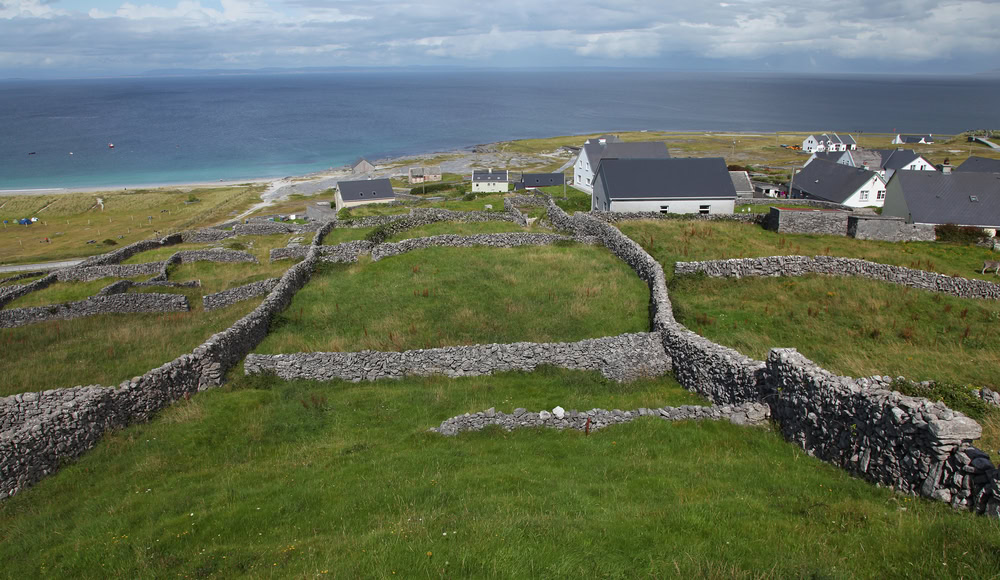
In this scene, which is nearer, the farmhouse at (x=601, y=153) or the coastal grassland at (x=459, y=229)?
the coastal grassland at (x=459, y=229)

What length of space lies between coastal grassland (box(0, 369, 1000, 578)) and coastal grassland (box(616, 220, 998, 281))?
48.7 ft

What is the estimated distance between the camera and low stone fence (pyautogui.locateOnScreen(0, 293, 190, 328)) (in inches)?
1129

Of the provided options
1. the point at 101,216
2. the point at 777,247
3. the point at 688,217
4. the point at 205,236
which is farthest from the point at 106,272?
the point at 101,216

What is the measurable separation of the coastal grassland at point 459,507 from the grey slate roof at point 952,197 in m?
37.8

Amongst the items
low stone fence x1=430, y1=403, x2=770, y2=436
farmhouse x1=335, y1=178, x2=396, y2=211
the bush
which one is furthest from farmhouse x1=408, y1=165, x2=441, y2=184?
low stone fence x1=430, y1=403, x2=770, y2=436

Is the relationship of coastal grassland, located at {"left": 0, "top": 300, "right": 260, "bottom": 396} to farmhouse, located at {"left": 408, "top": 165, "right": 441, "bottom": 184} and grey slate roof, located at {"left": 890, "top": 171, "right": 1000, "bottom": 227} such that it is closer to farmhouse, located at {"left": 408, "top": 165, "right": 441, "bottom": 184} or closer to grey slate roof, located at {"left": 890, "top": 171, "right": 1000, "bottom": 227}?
grey slate roof, located at {"left": 890, "top": 171, "right": 1000, "bottom": 227}

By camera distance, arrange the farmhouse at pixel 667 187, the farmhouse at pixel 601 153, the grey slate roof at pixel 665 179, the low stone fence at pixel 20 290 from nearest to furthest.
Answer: the low stone fence at pixel 20 290, the farmhouse at pixel 667 187, the grey slate roof at pixel 665 179, the farmhouse at pixel 601 153

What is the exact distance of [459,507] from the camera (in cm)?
901

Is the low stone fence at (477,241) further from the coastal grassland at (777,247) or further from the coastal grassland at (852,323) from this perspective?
the coastal grassland at (852,323)

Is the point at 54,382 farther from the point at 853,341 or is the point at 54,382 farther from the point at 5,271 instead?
the point at 5,271

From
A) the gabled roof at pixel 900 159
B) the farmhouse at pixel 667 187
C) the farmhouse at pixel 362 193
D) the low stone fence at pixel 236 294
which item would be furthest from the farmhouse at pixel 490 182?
the low stone fence at pixel 236 294

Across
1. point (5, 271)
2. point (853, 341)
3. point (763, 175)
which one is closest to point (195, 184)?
point (5, 271)

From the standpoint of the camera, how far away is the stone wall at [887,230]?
3139cm

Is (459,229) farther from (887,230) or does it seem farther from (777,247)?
(887,230)
